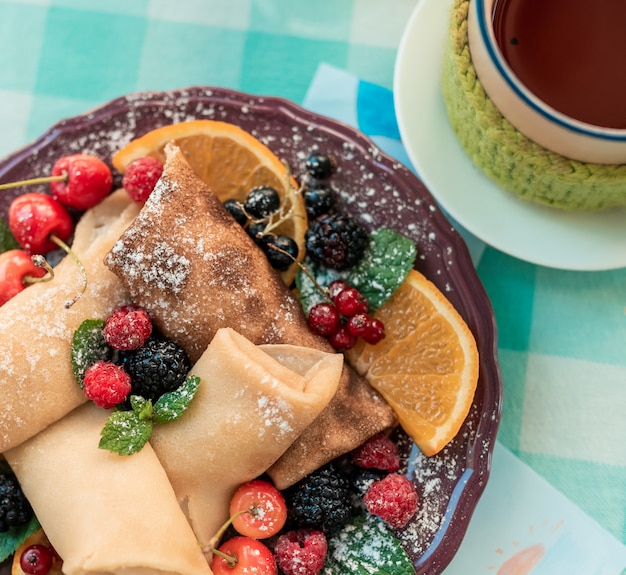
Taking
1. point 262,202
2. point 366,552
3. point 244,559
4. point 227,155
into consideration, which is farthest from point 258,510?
point 227,155

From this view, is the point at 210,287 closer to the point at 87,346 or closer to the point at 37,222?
the point at 87,346

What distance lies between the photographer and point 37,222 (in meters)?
1.49

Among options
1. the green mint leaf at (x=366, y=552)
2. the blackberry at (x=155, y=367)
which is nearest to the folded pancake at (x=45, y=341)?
the blackberry at (x=155, y=367)

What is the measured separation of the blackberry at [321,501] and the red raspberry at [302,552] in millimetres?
22

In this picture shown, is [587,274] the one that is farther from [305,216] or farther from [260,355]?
[260,355]

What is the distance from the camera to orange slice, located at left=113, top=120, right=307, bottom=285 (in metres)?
1.50

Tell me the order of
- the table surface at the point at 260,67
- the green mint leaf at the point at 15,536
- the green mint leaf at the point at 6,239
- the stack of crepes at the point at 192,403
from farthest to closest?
the table surface at the point at 260,67 → the green mint leaf at the point at 6,239 → the green mint leaf at the point at 15,536 → the stack of crepes at the point at 192,403

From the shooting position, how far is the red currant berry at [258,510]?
1376 millimetres

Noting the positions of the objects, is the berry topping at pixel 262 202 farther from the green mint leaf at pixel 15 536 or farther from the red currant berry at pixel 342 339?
the green mint leaf at pixel 15 536

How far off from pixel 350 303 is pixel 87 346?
51 cm

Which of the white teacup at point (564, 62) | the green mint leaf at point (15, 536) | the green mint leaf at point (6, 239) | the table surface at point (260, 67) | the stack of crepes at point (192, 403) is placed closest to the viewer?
the white teacup at point (564, 62)

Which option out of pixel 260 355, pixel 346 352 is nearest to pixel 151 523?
pixel 260 355

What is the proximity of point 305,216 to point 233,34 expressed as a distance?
0.58m

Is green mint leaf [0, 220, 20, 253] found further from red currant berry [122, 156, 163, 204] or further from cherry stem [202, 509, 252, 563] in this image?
cherry stem [202, 509, 252, 563]
